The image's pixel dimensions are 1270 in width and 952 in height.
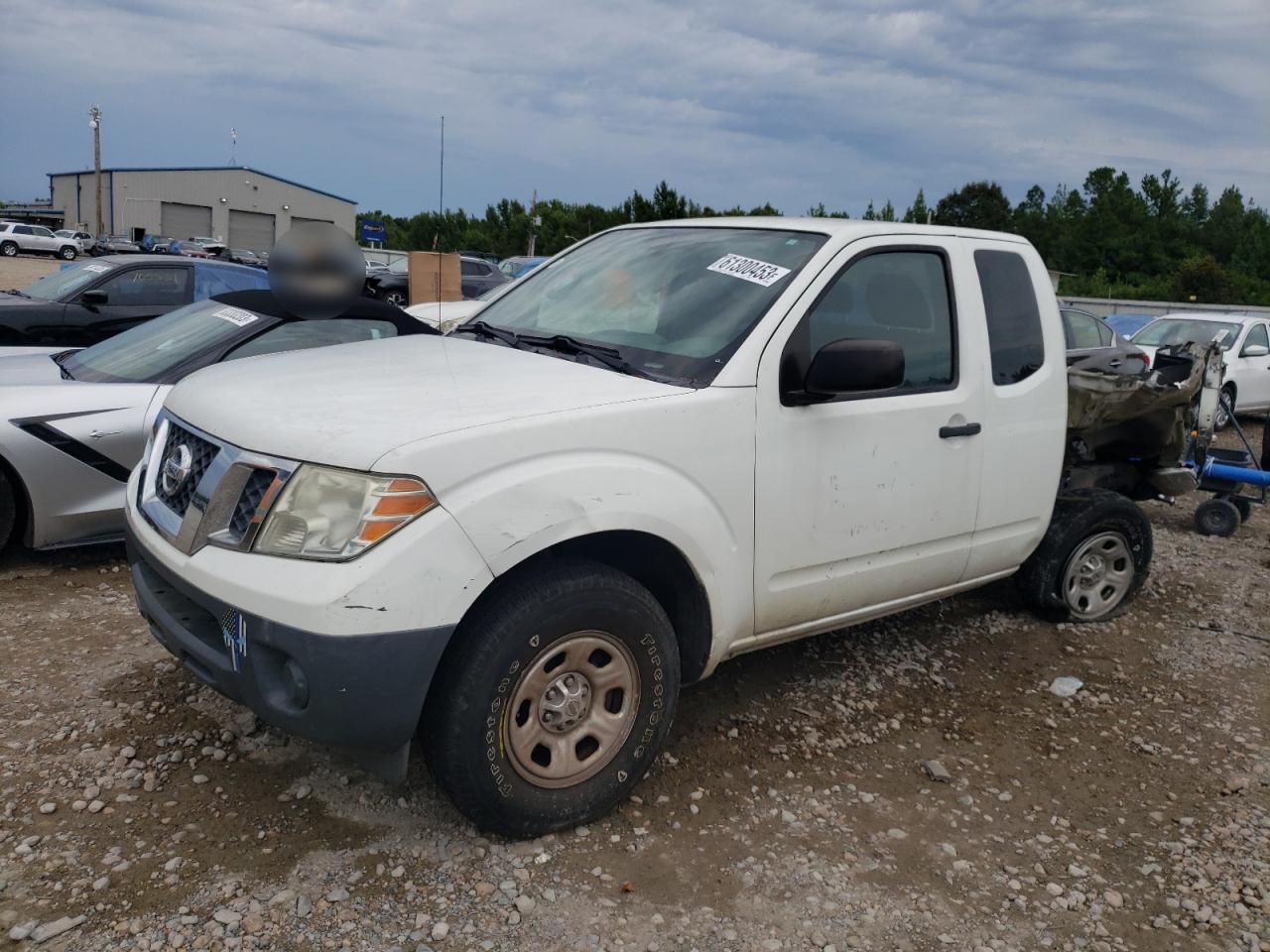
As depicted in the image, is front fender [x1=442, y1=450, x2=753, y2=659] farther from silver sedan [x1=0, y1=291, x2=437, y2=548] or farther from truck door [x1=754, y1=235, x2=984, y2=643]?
silver sedan [x1=0, y1=291, x2=437, y2=548]

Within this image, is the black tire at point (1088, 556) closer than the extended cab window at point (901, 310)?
No

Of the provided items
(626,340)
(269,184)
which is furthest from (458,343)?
(269,184)

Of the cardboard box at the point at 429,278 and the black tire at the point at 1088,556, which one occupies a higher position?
the cardboard box at the point at 429,278

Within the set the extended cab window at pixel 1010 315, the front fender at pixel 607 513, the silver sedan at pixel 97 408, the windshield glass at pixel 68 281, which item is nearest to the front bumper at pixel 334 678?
the front fender at pixel 607 513

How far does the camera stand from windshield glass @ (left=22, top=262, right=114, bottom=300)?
800cm

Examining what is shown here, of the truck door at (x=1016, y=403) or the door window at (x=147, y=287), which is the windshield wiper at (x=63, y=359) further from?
the truck door at (x=1016, y=403)

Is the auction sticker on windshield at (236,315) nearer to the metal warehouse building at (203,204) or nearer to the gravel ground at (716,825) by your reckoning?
the gravel ground at (716,825)

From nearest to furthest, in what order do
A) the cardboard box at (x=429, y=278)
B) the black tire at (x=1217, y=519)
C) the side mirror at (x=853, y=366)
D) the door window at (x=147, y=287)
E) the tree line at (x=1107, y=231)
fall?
the side mirror at (x=853, y=366) < the cardboard box at (x=429, y=278) < the black tire at (x=1217, y=519) < the door window at (x=147, y=287) < the tree line at (x=1107, y=231)

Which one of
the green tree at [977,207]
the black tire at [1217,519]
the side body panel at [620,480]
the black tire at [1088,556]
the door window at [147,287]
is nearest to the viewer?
the side body panel at [620,480]

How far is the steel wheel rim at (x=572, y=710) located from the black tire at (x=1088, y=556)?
2.71 meters

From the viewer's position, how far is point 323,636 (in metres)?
2.45

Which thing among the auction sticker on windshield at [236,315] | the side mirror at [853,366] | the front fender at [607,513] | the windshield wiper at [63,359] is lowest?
the front fender at [607,513]

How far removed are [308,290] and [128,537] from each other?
173 cm

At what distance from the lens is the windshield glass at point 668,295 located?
3303mm
